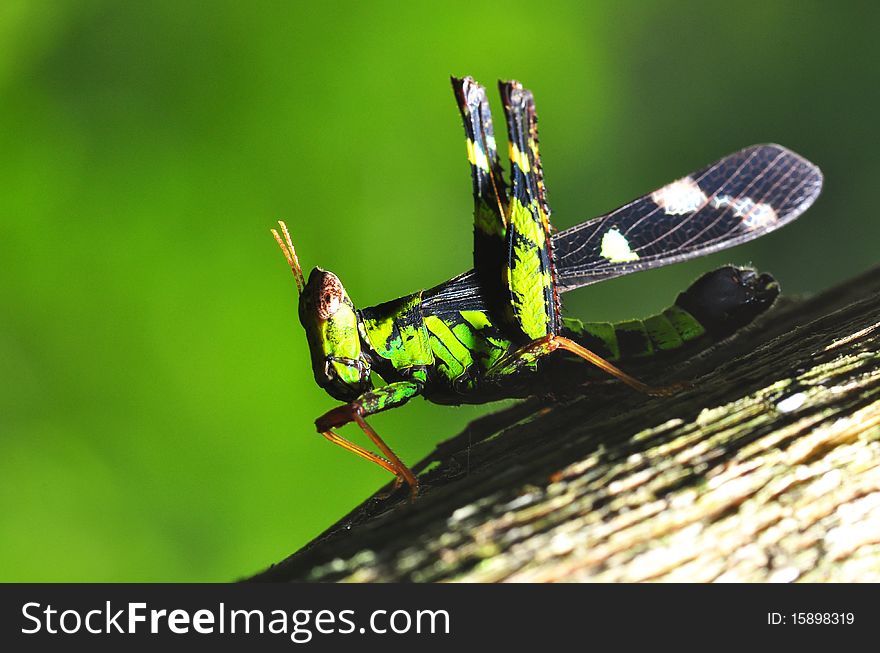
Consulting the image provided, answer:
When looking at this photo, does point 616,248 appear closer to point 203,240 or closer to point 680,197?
point 680,197

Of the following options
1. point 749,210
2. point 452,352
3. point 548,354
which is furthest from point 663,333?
point 749,210

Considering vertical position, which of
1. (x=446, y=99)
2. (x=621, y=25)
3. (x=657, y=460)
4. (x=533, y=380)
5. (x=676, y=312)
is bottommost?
(x=657, y=460)

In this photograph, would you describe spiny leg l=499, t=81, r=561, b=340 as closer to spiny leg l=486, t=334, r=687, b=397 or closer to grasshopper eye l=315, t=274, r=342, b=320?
spiny leg l=486, t=334, r=687, b=397

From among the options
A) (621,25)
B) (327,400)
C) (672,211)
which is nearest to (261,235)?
(327,400)
